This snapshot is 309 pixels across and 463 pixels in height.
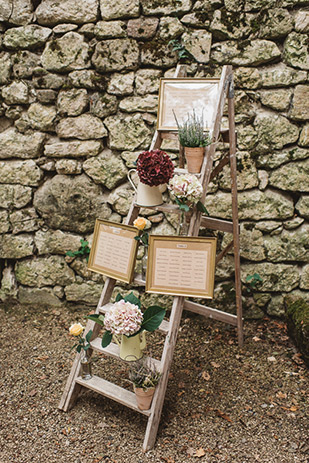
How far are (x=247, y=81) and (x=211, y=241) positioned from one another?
1.41 meters

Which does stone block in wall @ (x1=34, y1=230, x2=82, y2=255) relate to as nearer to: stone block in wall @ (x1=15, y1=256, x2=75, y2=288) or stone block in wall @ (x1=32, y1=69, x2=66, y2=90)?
stone block in wall @ (x1=15, y1=256, x2=75, y2=288)

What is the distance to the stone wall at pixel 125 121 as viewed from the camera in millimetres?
2584

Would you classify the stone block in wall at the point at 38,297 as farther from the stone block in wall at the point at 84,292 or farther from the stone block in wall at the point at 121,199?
the stone block in wall at the point at 121,199

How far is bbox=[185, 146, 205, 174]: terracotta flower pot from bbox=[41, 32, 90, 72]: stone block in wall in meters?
1.37

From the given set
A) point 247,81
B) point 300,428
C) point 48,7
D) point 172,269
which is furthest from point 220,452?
point 48,7

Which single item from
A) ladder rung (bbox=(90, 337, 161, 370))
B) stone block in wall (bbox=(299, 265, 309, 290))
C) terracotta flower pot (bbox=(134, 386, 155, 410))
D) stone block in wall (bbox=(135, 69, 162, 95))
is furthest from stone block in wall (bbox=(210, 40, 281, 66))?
terracotta flower pot (bbox=(134, 386, 155, 410))

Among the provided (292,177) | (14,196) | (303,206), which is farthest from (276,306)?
(14,196)

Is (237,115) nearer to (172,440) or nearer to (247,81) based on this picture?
(247,81)

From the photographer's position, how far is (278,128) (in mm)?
2660

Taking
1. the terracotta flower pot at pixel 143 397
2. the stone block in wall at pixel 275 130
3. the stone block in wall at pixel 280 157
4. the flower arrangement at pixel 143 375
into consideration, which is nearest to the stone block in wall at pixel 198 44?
the stone block in wall at pixel 275 130

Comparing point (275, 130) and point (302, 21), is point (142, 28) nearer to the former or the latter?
point (302, 21)

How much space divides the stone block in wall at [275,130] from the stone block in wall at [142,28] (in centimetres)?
100

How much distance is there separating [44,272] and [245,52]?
2.36 metres

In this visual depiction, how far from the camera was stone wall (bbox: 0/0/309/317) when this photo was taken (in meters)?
2.58
